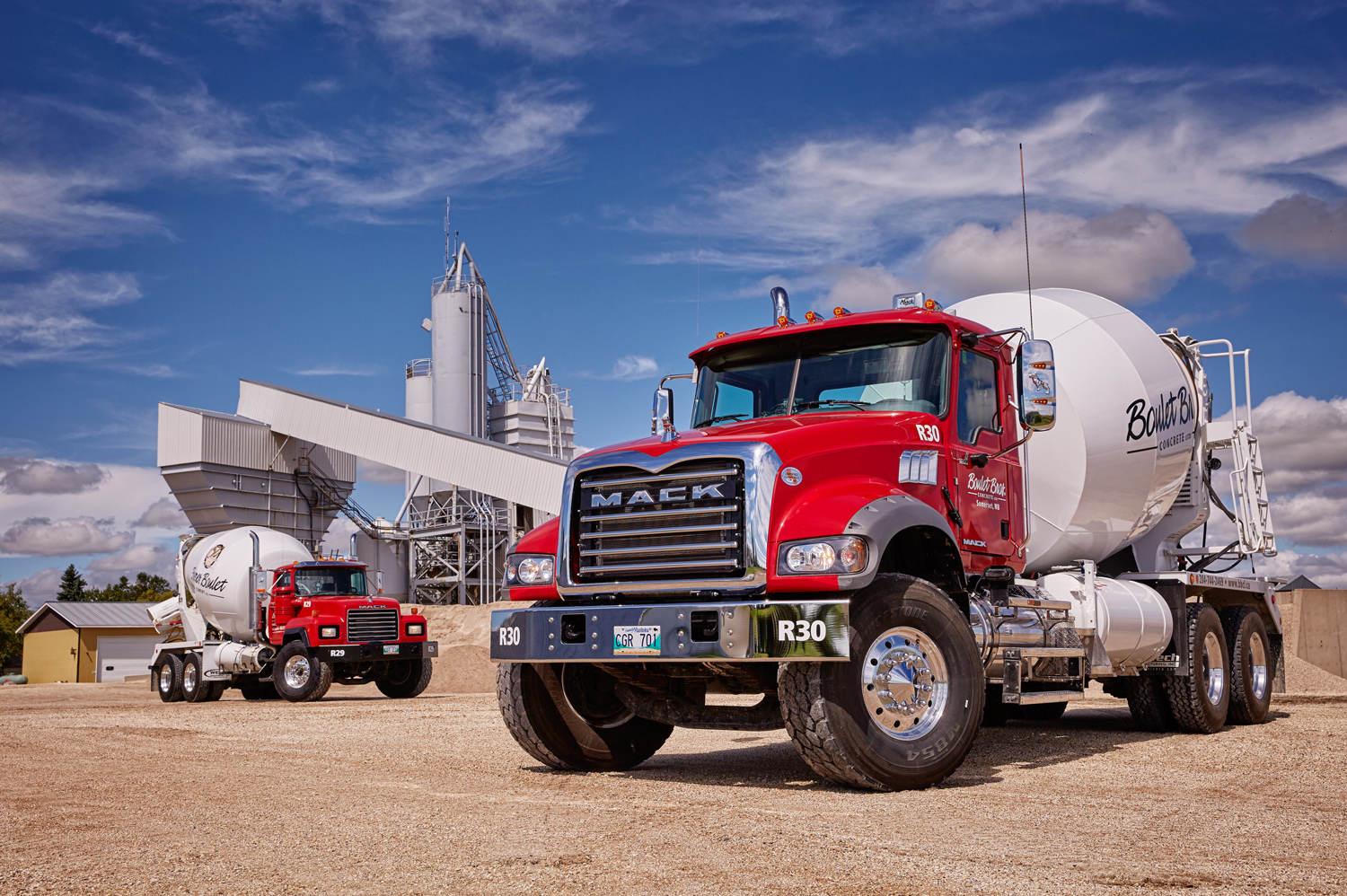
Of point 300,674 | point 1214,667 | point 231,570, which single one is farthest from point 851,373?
point 231,570

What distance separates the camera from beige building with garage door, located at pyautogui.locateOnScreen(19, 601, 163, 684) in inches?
2355

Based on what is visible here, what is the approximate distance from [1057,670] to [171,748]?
822 centimetres

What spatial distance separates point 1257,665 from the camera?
12891 millimetres

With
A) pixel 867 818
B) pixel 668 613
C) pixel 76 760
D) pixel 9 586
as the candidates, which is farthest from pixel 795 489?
pixel 9 586

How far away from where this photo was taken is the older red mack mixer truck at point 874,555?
712 cm

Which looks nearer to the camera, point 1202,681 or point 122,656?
point 1202,681

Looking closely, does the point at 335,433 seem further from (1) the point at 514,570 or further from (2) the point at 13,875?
(2) the point at 13,875

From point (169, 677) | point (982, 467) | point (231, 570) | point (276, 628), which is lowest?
point (169, 677)

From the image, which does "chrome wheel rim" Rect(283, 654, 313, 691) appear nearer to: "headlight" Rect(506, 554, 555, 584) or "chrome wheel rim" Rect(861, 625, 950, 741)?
"headlight" Rect(506, 554, 555, 584)

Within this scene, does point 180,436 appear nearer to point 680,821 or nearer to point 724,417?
point 724,417

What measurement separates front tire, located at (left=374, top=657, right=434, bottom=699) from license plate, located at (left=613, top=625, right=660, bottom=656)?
1650 centimetres

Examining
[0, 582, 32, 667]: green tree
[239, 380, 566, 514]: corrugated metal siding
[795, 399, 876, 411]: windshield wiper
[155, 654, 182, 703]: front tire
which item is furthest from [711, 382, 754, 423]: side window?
[0, 582, 32, 667]: green tree

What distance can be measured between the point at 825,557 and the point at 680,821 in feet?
5.65

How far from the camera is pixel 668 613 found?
725 cm
